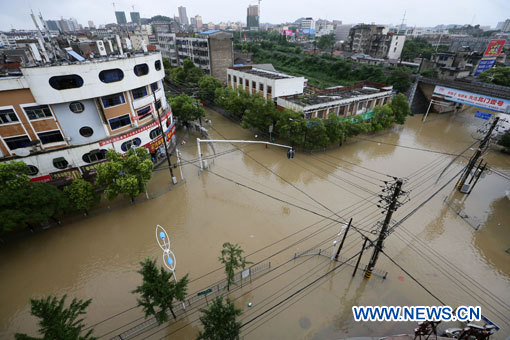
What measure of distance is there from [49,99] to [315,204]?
23.7 m

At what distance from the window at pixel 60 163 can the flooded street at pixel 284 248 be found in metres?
5.59

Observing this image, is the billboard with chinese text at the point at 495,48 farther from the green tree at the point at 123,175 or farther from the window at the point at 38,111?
the window at the point at 38,111

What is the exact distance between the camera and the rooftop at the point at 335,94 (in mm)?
33906

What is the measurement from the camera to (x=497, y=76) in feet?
163

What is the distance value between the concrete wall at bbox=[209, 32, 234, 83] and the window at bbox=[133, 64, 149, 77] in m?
32.8

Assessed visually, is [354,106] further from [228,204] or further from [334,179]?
[228,204]

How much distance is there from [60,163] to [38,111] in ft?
14.9

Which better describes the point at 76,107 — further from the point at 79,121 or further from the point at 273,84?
the point at 273,84

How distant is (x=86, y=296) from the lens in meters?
14.4

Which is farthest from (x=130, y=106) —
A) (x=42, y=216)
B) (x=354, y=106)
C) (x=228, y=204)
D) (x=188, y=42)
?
(x=188, y=42)

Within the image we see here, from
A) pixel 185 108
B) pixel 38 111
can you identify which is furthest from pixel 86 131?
pixel 185 108

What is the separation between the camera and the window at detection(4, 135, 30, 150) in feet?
63.1

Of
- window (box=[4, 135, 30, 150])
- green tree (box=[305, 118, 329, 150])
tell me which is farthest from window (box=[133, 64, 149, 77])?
green tree (box=[305, 118, 329, 150])

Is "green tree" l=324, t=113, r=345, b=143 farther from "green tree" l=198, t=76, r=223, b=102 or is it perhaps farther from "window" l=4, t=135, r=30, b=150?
"window" l=4, t=135, r=30, b=150
